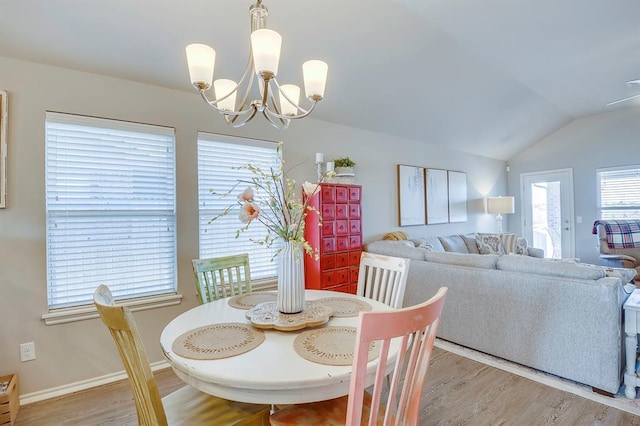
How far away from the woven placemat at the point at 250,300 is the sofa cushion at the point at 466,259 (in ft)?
5.93

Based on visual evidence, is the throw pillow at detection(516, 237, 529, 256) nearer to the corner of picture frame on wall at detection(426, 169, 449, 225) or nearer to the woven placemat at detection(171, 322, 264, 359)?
the corner of picture frame on wall at detection(426, 169, 449, 225)

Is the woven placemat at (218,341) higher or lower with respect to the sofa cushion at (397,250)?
lower

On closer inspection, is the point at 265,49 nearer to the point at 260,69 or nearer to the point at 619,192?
the point at 260,69

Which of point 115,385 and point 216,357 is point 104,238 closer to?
point 115,385

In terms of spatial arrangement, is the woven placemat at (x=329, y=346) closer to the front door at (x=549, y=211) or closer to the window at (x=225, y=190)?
the window at (x=225, y=190)

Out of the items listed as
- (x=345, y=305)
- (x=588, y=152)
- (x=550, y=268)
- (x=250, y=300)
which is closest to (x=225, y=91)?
(x=250, y=300)

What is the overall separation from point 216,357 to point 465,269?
240cm

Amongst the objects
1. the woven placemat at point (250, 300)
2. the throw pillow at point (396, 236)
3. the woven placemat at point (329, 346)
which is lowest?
the woven placemat at point (329, 346)

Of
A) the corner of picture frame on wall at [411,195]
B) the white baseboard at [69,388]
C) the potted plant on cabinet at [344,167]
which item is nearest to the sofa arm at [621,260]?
the corner of picture frame on wall at [411,195]

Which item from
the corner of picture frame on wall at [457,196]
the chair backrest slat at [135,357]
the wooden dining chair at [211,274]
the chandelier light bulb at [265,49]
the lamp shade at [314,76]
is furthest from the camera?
the corner of picture frame on wall at [457,196]

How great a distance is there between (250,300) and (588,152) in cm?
655

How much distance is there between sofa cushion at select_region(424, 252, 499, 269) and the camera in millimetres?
2797

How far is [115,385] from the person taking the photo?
96.1 inches

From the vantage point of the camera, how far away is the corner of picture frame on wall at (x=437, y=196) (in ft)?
16.8
